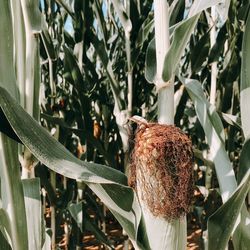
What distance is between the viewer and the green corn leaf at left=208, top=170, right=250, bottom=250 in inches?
30.3

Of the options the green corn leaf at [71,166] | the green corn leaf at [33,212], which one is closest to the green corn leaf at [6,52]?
the green corn leaf at [71,166]

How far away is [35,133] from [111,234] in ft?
8.49

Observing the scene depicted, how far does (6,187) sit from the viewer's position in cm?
75

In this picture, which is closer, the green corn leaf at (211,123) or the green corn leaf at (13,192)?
the green corn leaf at (13,192)

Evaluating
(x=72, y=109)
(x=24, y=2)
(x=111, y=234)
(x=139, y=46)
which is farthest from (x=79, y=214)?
(x=111, y=234)

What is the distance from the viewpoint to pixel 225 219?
0.80 m

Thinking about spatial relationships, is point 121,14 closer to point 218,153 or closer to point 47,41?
point 47,41

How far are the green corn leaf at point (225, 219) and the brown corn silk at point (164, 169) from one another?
0.07 metres

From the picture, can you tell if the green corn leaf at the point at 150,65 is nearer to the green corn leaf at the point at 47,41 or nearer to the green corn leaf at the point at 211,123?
the green corn leaf at the point at 211,123

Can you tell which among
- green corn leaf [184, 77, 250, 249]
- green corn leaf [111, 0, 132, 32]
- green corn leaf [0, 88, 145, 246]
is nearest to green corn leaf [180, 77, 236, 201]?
green corn leaf [184, 77, 250, 249]

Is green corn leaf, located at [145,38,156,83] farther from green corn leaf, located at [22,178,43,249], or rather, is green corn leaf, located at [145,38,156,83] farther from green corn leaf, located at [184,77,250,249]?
green corn leaf, located at [22,178,43,249]

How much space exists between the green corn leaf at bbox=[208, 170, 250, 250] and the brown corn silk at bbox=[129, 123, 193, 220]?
7 cm

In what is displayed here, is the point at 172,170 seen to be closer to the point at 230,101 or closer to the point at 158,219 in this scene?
the point at 158,219

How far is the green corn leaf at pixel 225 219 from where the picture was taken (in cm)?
77
